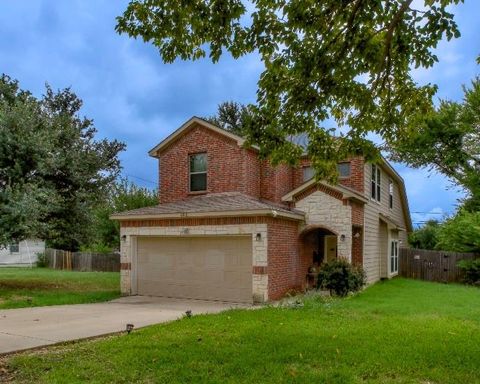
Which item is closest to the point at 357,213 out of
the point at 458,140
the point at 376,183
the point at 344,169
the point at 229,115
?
the point at 344,169

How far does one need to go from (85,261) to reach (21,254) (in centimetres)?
1262

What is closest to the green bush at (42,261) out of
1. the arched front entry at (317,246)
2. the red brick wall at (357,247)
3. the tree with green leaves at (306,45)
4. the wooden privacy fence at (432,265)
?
the arched front entry at (317,246)

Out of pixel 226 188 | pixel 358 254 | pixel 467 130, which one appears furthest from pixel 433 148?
pixel 226 188

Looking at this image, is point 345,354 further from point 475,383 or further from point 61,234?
point 61,234

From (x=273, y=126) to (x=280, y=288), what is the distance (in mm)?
7403

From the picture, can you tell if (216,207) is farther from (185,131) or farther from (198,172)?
(185,131)

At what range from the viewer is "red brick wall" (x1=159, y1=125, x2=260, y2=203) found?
16.9m

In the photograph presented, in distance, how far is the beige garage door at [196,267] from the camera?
568 inches

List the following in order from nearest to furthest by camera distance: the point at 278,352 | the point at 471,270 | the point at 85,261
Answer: the point at 278,352
the point at 471,270
the point at 85,261

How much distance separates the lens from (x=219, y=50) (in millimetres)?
8062

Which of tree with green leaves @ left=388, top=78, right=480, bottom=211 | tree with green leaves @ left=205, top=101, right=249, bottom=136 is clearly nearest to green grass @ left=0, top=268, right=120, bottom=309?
tree with green leaves @ left=388, top=78, right=480, bottom=211

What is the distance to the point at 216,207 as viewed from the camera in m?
14.6

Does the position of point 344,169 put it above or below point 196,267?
above

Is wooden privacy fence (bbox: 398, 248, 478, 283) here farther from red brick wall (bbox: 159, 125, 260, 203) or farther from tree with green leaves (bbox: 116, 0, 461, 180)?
tree with green leaves (bbox: 116, 0, 461, 180)
